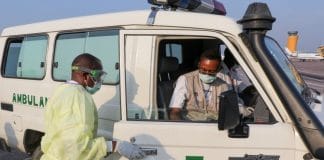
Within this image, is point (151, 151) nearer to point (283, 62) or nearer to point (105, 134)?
point (105, 134)

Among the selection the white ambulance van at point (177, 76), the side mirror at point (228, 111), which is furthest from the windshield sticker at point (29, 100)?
the side mirror at point (228, 111)

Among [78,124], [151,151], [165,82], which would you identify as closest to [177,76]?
[165,82]

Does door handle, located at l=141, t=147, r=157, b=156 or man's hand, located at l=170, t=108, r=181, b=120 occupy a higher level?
man's hand, located at l=170, t=108, r=181, b=120

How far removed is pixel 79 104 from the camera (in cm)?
325

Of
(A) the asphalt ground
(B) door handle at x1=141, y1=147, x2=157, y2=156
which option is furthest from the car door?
(A) the asphalt ground

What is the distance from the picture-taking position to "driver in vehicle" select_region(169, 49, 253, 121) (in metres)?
3.77

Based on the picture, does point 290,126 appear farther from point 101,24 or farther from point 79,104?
point 101,24

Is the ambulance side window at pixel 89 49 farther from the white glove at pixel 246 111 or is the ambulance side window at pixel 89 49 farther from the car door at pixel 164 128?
the white glove at pixel 246 111

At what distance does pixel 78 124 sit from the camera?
126 inches

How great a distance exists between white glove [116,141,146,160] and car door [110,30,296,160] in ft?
→ 0.38

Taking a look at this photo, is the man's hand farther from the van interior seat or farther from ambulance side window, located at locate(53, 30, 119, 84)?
ambulance side window, located at locate(53, 30, 119, 84)

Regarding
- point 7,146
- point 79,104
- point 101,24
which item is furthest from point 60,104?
point 7,146

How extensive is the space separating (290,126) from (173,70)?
1.21 m

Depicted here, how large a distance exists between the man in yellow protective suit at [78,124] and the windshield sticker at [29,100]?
150 centimetres
